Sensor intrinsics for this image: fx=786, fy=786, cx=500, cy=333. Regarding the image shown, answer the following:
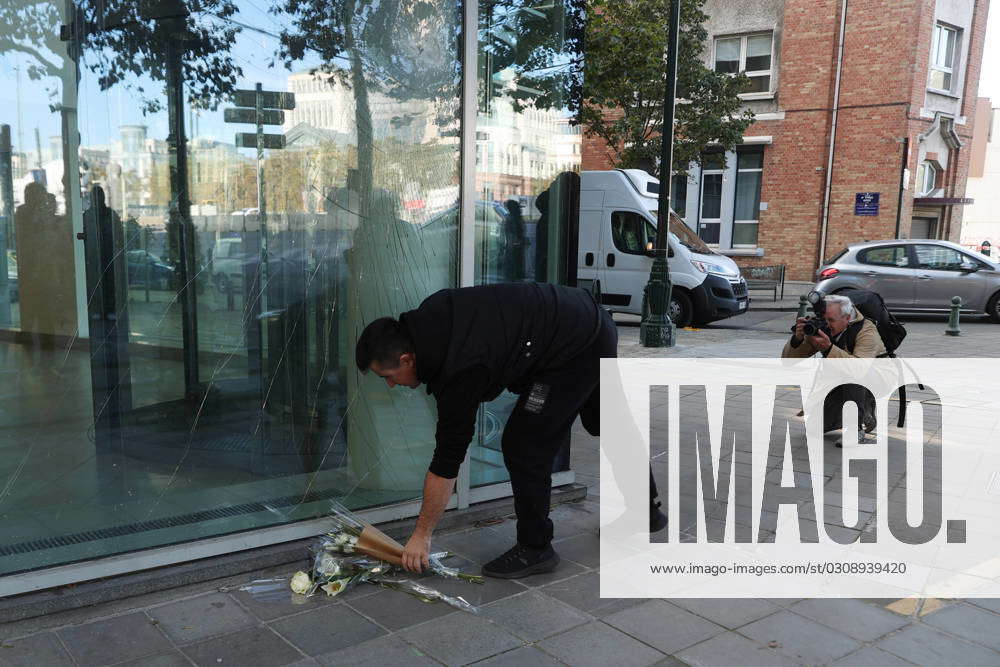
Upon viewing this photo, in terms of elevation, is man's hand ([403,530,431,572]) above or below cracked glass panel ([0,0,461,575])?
below

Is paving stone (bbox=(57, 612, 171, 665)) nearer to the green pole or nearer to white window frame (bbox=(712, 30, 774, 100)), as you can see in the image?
the green pole

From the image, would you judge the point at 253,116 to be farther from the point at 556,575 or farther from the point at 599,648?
the point at 599,648

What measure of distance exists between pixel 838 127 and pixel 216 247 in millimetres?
21121

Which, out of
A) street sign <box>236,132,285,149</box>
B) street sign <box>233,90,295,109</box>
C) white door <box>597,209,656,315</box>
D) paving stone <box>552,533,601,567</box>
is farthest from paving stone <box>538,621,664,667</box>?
white door <box>597,209,656,315</box>

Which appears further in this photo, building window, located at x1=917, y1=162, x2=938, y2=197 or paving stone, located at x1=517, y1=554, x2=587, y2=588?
building window, located at x1=917, y1=162, x2=938, y2=197

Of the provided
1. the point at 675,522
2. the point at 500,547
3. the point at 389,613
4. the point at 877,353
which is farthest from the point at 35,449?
the point at 877,353

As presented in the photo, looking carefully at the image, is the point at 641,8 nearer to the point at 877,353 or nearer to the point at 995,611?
the point at 877,353

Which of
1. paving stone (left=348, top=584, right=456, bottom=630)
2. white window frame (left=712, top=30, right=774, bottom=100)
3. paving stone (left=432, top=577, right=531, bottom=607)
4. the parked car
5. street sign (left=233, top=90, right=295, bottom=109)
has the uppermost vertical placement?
white window frame (left=712, top=30, right=774, bottom=100)

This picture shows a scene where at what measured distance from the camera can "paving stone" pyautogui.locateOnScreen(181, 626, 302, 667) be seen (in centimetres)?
284

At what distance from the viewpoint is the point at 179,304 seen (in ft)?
12.6

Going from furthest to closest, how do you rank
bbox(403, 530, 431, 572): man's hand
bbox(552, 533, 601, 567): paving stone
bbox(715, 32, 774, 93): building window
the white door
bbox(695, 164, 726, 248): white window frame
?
bbox(695, 164, 726, 248): white window frame, bbox(715, 32, 774, 93): building window, the white door, bbox(552, 533, 601, 567): paving stone, bbox(403, 530, 431, 572): man's hand

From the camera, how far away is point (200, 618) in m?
3.14

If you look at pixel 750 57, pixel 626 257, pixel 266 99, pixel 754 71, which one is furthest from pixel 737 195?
pixel 266 99

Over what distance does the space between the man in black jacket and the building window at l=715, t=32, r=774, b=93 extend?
20.8 metres
